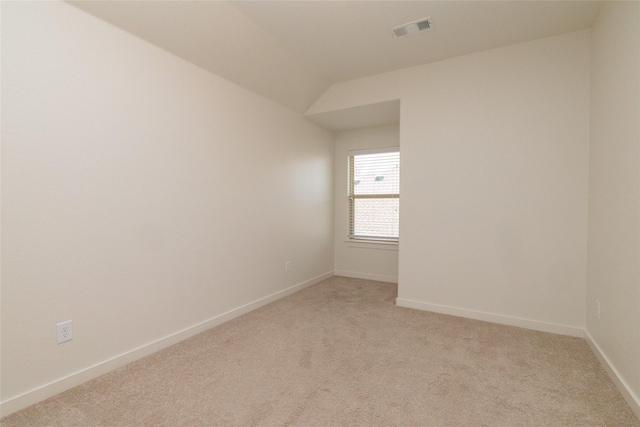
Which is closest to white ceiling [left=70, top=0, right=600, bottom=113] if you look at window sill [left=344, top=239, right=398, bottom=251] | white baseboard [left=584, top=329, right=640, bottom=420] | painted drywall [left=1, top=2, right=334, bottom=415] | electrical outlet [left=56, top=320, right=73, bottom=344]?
painted drywall [left=1, top=2, right=334, bottom=415]

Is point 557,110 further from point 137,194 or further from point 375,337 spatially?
point 137,194

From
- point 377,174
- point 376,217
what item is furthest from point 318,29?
point 376,217

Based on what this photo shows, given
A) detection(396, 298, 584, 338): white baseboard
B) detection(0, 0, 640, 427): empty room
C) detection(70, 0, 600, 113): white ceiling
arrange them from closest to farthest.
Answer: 1. detection(0, 0, 640, 427): empty room
2. detection(70, 0, 600, 113): white ceiling
3. detection(396, 298, 584, 338): white baseboard

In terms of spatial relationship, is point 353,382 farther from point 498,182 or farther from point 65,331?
point 498,182

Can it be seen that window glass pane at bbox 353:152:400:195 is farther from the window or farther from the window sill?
the window sill

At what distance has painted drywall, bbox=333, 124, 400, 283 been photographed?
178 inches

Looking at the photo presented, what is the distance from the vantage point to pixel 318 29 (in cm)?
266

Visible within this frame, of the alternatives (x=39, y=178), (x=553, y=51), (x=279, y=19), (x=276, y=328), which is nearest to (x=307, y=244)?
(x=276, y=328)

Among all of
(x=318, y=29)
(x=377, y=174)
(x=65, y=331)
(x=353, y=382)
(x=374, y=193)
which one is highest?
(x=318, y=29)

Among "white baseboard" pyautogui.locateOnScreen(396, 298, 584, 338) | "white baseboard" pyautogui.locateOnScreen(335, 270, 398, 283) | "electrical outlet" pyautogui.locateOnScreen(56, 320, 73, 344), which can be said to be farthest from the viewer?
"white baseboard" pyautogui.locateOnScreen(335, 270, 398, 283)

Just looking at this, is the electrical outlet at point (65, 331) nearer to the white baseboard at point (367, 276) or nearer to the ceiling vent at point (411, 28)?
the ceiling vent at point (411, 28)

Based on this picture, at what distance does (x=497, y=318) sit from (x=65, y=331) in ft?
11.4

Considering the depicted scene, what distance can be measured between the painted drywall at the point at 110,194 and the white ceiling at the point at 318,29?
0.18 m

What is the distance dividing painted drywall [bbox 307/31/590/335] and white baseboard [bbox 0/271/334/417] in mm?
1944
